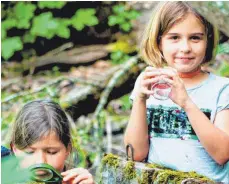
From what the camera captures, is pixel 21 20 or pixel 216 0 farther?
pixel 21 20

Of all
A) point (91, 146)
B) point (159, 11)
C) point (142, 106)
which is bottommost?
point (91, 146)

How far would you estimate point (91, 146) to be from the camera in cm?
439

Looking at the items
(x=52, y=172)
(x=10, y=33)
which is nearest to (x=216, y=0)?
(x=52, y=172)

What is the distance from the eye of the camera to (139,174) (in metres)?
2.22

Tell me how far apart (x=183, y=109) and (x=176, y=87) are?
0.21 metres

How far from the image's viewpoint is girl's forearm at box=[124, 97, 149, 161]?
8.00 feet

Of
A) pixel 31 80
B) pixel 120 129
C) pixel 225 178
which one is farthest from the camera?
pixel 31 80

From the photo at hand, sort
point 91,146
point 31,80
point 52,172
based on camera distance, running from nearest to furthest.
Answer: point 52,172
point 91,146
point 31,80

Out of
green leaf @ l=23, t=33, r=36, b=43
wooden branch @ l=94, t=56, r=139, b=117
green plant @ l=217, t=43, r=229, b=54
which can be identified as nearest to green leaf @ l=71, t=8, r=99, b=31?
green leaf @ l=23, t=33, r=36, b=43

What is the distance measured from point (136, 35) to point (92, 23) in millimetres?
548

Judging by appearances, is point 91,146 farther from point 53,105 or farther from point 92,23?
point 92,23

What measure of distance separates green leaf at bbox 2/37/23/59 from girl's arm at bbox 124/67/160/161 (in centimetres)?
424

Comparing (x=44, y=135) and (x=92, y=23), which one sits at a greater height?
(x=92, y=23)

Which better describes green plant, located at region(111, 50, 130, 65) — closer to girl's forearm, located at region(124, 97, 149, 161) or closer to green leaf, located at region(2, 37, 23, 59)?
green leaf, located at region(2, 37, 23, 59)
